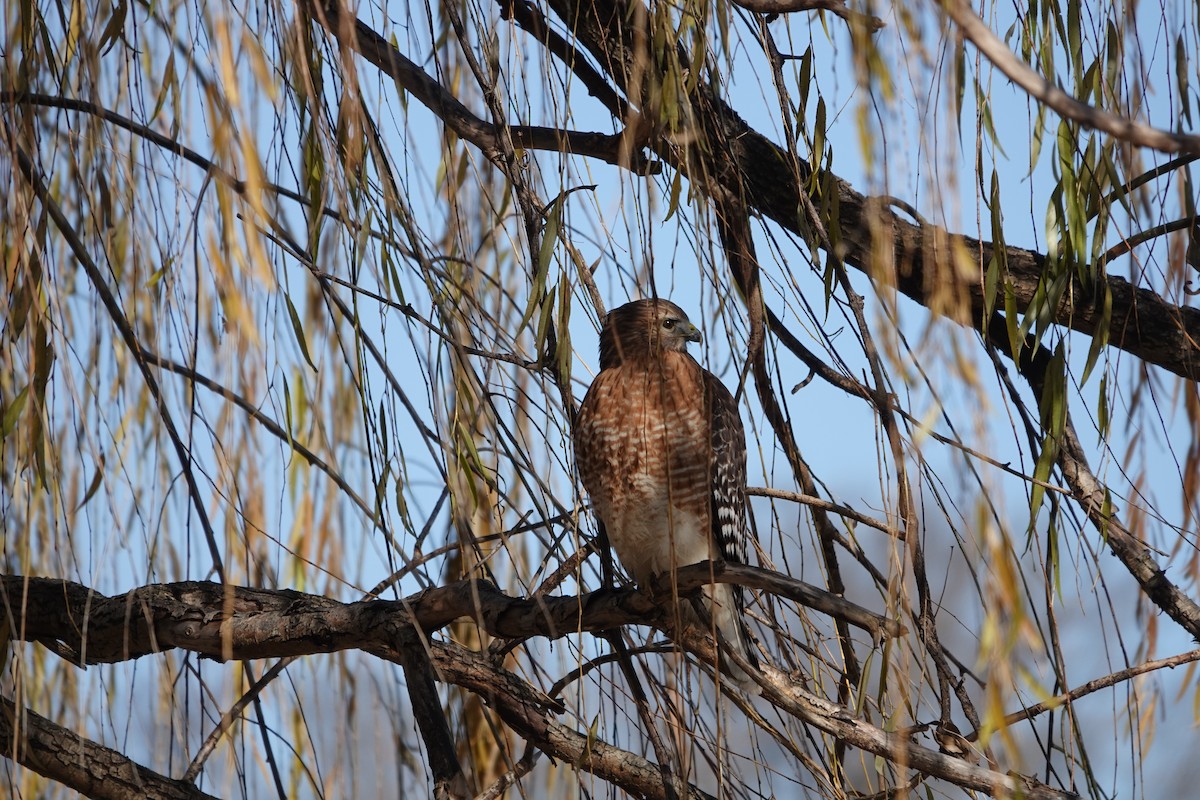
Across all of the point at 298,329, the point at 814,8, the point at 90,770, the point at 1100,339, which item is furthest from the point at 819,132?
the point at 90,770

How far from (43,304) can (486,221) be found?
1.02 m

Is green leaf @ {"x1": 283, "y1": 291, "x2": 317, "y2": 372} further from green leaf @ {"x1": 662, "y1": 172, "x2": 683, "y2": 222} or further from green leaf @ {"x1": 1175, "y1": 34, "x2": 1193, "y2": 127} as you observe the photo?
green leaf @ {"x1": 1175, "y1": 34, "x2": 1193, "y2": 127}

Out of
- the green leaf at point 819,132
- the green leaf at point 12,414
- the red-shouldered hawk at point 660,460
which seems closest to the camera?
the green leaf at point 12,414

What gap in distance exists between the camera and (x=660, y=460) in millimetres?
3904

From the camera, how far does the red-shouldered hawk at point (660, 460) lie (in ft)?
12.9

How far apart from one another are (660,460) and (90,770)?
189 centimetres

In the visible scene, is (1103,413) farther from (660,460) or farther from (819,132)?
(660,460)

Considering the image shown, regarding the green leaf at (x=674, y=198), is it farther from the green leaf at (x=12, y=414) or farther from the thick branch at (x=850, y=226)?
the green leaf at (x=12, y=414)

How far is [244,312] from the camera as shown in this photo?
5.79 ft

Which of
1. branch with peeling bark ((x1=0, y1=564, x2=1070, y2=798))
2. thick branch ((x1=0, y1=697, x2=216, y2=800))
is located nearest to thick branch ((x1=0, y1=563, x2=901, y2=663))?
branch with peeling bark ((x1=0, y1=564, x2=1070, y2=798))

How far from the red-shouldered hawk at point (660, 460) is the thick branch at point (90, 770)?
5.41 feet

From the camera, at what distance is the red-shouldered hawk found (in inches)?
155

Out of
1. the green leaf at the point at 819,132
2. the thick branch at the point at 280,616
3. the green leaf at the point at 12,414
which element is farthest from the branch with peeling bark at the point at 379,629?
the green leaf at the point at 819,132

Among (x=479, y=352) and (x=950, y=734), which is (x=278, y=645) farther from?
(x=950, y=734)
